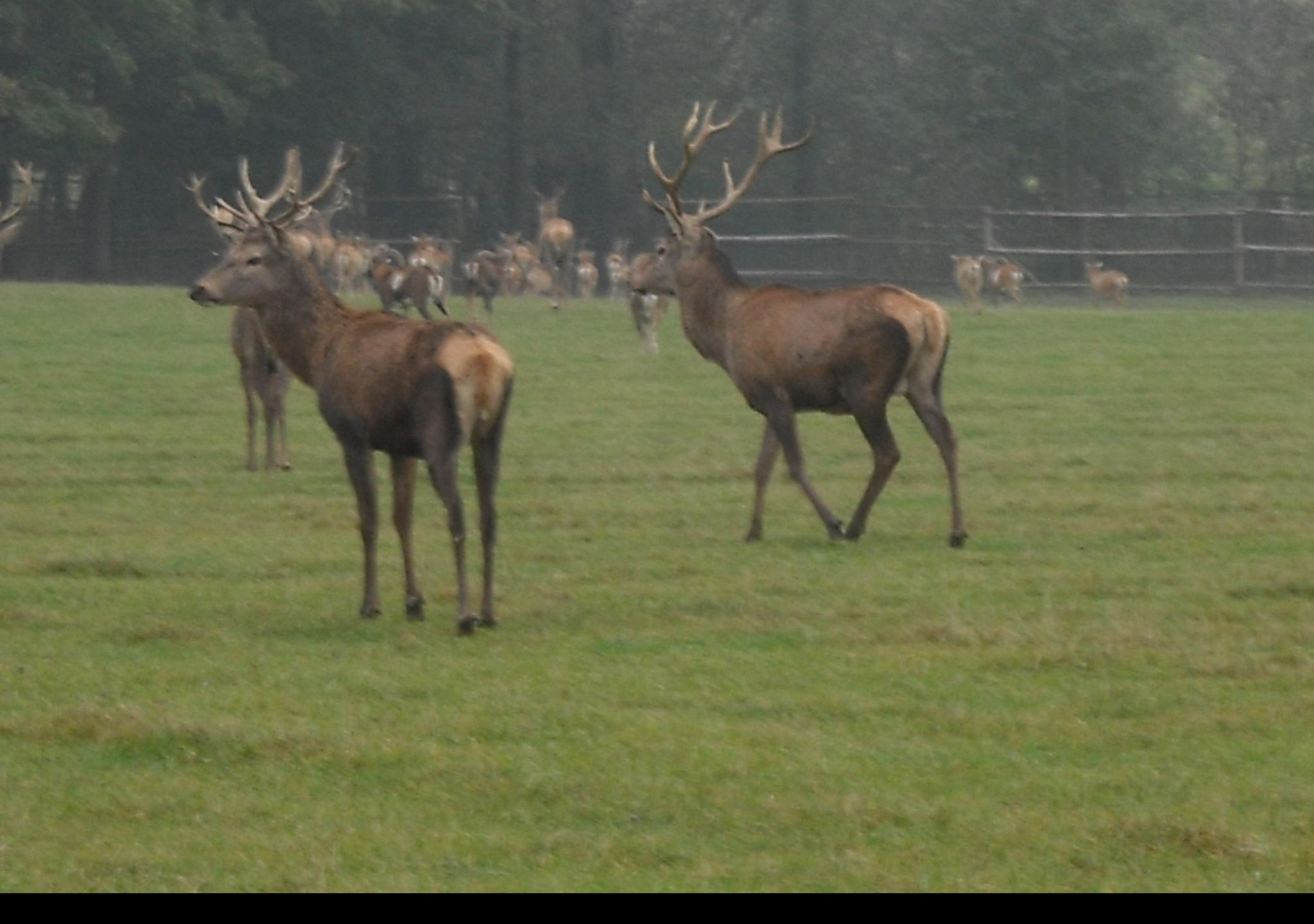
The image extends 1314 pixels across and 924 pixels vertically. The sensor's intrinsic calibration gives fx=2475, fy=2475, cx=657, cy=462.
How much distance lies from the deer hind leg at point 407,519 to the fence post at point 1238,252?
103ft

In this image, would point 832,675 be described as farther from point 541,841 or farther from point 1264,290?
point 1264,290

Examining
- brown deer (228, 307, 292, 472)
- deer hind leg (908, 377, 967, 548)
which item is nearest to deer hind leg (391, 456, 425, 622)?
deer hind leg (908, 377, 967, 548)

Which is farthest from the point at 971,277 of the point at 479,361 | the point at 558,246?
the point at 479,361

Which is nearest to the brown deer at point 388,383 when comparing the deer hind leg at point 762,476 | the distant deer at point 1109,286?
the deer hind leg at point 762,476

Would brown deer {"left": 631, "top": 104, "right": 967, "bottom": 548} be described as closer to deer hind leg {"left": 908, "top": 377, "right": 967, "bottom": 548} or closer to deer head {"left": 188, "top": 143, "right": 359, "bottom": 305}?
deer hind leg {"left": 908, "top": 377, "right": 967, "bottom": 548}

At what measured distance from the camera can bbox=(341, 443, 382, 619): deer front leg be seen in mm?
9531

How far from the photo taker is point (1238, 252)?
39531 mm

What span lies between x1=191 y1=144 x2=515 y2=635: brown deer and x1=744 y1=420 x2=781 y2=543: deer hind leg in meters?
2.37

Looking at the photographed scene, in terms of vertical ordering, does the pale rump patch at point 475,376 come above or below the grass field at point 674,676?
above

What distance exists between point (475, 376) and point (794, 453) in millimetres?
3021

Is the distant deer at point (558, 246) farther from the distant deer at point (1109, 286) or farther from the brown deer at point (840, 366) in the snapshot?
the brown deer at point (840, 366)

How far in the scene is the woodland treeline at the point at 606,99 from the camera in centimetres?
4200

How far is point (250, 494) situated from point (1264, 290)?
93.2ft

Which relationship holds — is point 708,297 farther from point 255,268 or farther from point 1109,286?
point 1109,286
